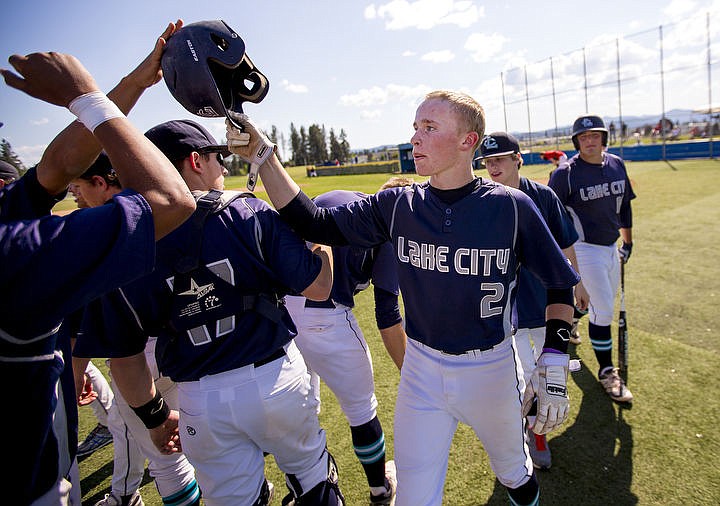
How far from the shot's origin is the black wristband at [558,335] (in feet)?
8.25

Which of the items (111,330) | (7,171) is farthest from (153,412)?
(7,171)

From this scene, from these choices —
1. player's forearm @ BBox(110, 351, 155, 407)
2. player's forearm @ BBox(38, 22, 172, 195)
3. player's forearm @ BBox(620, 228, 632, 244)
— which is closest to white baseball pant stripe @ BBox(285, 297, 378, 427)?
player's forearm @ BBox(110, 351, 155, 407)

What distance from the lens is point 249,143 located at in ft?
7.63

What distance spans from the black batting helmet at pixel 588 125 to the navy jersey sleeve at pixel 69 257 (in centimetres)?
511

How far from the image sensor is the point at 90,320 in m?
2.38

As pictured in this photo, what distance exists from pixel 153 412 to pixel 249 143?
170 centimetres

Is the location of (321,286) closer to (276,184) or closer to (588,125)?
(276,184)

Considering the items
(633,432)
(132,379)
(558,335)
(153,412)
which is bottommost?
(633,432)

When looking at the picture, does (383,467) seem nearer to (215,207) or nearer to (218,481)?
(218,481)

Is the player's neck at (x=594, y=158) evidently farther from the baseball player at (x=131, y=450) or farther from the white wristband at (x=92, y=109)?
the white wristband at (x=92, y=109)

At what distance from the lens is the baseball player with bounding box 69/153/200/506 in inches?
119

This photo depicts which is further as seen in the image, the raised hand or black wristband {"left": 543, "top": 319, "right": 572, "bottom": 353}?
black wristband {"left": 543, "top": 319, "right": 572, "bottom": 353}

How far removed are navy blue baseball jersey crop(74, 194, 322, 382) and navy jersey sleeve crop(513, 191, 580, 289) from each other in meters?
1.17

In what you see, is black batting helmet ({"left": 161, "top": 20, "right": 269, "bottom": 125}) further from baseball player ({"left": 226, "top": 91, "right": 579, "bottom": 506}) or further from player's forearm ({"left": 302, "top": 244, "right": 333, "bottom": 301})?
player's forearm ({"left": 302, "top": 244, "right": 333, "bottom": 301})
